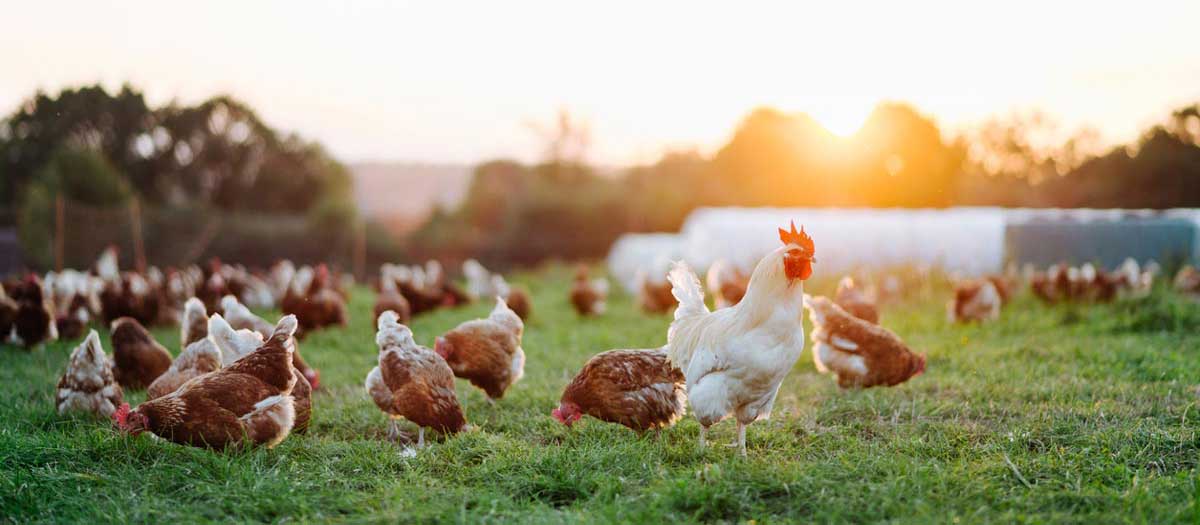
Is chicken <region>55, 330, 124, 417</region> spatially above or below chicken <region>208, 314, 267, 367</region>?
below

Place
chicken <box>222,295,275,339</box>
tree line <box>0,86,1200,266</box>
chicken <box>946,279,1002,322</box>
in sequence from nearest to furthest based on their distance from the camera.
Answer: chicken <box>222,295,275,339</box>, chicken <box>946,279,1002,322</box>, tree line <box>0,86,1200,266</box>

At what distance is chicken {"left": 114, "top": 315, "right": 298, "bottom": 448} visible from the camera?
4.28 meters

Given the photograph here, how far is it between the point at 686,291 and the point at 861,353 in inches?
77.2

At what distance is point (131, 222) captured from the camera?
1584 cm

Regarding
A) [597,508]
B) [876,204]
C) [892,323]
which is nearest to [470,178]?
[876,204]

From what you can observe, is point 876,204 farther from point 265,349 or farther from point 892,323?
point 265,349

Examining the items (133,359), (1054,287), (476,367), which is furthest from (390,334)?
(1054,287)

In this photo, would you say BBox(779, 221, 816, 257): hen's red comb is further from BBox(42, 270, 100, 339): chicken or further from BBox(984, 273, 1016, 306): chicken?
BBox(42, 270, 100, 339): chicken

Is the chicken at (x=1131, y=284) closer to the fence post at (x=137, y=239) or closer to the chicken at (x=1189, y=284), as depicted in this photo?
the chicken at (x=1189, y=284)

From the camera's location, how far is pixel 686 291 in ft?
16.3

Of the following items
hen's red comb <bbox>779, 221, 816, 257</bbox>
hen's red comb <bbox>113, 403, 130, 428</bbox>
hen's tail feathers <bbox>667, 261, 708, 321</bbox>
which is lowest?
hen's red comb <bbox>113, 403, 130, 428</bbox>

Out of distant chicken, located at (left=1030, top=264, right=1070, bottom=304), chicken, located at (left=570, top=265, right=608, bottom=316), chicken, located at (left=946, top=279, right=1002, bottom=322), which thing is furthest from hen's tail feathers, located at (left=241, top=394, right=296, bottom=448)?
distant chicken, located at (left=1030, top=264, right=1070, bottom=304)

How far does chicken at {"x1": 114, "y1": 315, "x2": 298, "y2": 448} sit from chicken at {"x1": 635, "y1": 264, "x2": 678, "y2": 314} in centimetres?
725

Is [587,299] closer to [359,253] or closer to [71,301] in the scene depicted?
[71,301]
